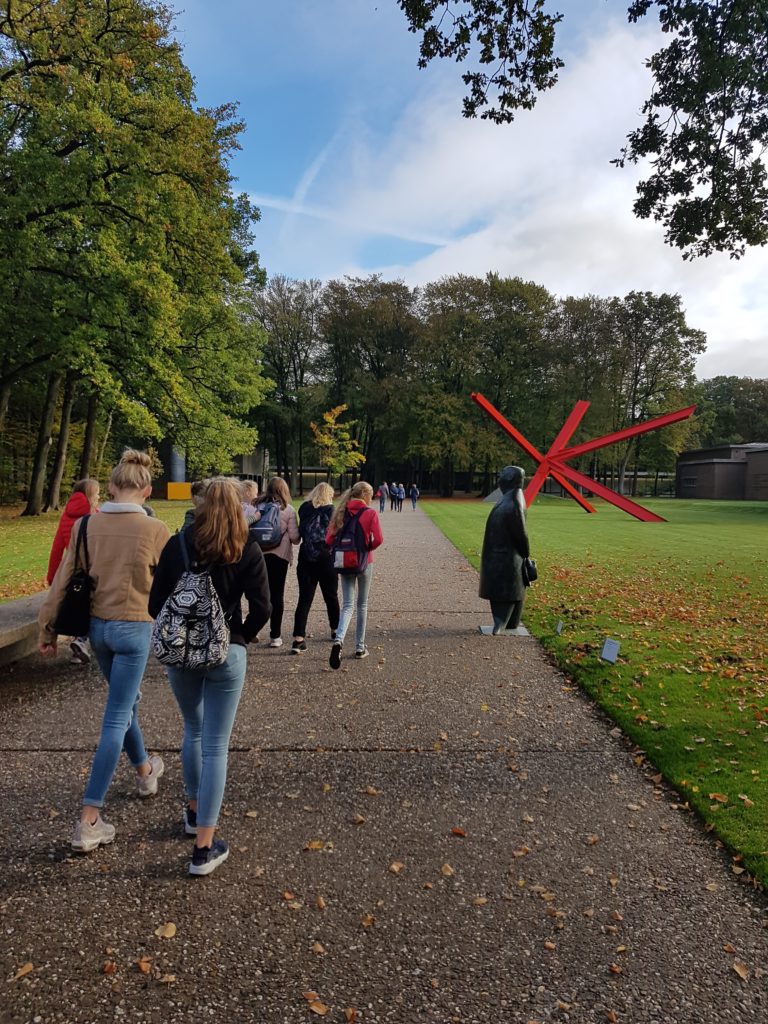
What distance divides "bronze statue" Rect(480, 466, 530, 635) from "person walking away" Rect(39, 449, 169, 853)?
503 centimetres

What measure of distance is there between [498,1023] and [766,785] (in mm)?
2826

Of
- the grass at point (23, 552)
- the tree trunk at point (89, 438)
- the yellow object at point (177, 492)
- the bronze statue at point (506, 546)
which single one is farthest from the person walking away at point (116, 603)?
the yellow object at point (177, 492)

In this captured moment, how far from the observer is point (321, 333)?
185 ft

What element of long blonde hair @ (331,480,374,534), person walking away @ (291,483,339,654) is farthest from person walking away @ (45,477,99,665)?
long blonde hair @ (331,480,374,534)

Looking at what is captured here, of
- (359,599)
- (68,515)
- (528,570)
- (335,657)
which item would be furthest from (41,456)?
(528,570)

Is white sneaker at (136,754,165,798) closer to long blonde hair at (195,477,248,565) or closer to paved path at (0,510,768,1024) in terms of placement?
paved path at (0,510,768,1024)

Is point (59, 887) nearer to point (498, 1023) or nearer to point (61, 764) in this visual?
point (61, 764)

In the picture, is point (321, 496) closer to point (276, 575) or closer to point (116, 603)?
point (276, 575)

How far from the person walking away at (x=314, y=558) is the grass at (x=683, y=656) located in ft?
8.84

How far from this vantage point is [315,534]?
22.8 feet

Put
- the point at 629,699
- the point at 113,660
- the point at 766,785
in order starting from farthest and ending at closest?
the point at 629,699 → the point at 766,785 → the point at 113,660

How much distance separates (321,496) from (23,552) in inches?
412

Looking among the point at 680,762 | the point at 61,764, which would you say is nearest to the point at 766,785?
the point at 680,762

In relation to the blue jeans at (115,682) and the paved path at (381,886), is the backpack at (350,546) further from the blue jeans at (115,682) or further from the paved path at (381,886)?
the blue jeans at (115,682)
